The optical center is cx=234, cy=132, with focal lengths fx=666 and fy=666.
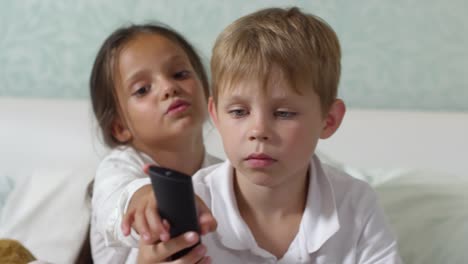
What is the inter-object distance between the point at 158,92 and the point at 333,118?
355 millimetres

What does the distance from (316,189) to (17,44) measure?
3.69 ft

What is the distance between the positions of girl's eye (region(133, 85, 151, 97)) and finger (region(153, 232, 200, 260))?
0.42m

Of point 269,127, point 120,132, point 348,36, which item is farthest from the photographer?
point 348,36

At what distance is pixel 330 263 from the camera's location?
95 centimetres

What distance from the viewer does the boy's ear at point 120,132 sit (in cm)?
126

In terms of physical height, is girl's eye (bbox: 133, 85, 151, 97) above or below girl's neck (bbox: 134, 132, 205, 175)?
above

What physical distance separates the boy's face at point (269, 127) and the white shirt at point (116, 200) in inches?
6.9

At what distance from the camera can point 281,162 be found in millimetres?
844

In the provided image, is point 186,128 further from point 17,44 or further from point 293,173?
point 17,44

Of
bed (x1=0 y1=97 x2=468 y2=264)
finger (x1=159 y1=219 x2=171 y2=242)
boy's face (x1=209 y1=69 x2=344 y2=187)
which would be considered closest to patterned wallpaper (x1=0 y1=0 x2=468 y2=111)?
bed (x1=0 y1=97 x2=468 y2=264)

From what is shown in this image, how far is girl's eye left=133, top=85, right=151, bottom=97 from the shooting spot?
3.85 ft

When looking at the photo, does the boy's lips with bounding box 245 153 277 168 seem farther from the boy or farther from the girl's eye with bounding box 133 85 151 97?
the girl's eye with bounding box 133 85 151 97

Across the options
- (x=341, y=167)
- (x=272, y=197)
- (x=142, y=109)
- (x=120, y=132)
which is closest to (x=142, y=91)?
(x=142, y=109)

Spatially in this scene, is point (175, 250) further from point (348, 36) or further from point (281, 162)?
point (348, 36)
